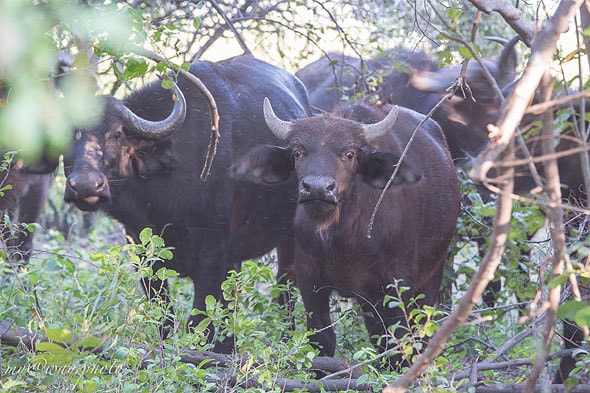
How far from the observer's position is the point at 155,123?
19.1ft

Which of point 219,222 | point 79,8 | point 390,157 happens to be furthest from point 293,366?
point 79,8

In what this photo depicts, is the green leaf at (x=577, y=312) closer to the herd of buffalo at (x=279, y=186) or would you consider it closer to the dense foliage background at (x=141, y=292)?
the dense foliage background at (x=141, y=292)

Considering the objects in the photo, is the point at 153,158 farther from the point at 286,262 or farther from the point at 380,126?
the point at 380,126

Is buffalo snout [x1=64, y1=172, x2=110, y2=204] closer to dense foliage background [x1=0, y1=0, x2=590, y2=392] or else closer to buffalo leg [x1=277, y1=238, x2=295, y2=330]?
dense foliage background [x1=0, y1=0, x2=590, y2=392]

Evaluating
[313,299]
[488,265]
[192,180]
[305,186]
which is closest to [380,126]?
[305,186]

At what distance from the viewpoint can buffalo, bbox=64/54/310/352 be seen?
575cm

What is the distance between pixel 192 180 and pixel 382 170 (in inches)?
58.4

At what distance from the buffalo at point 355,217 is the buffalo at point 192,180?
0.71 meters

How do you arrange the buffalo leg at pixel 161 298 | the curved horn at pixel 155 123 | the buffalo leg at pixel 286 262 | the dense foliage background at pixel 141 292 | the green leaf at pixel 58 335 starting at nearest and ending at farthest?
the dense foliage background at pixel 141 292 → the green leaf at pixel 58 335 → the buffalo leg at pixel 161 298 → the curved horn at pixel 155 123 → the buffalo leg at pixel 286 262

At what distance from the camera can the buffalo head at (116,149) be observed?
5.25 meters

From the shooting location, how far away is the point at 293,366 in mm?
4258

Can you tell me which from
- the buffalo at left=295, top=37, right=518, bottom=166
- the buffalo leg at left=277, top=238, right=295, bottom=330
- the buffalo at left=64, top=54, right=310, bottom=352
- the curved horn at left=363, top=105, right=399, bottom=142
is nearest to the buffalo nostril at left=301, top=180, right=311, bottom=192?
the curved horn at left=363, top=105, right=399, bottom=142

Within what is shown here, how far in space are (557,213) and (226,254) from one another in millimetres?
3783

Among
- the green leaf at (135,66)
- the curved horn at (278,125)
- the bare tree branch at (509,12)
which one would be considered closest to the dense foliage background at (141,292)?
the green leaf at (135,66)
